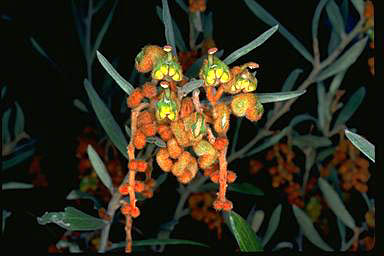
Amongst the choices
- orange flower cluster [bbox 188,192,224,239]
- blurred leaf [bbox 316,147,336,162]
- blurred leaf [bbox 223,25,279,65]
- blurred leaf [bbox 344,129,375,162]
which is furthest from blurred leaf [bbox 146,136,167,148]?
blurred leaf [bbox 316,147,336,162]

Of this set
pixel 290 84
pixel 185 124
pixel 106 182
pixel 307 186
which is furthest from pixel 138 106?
pixel 307 186

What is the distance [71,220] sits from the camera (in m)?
0.95

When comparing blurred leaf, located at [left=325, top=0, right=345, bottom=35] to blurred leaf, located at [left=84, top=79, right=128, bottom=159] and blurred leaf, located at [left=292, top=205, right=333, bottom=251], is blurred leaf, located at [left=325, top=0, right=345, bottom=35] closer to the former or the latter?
blurred leaf, located at [left=292, top=205, right=333, bottom=251]

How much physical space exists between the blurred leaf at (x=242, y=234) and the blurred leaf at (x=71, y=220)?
10.6 inches

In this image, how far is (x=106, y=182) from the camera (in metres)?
1.06

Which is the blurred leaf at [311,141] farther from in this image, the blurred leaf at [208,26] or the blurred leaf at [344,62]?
the blurred leaf at [208,26]

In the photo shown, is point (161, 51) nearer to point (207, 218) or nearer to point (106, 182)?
point (106, 182)

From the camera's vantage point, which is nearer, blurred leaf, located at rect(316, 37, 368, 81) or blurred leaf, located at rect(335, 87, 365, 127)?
blurred leaf, located at rect(316, 37, 368, 81)

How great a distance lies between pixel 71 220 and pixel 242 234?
1.03ft

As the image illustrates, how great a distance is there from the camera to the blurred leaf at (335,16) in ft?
4.50

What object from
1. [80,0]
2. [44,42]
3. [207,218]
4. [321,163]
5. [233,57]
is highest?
[80,0]

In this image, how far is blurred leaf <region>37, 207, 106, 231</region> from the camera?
922 mm

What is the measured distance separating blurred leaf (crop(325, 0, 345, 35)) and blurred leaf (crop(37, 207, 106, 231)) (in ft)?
2.70

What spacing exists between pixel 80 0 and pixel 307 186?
37.8 inches
